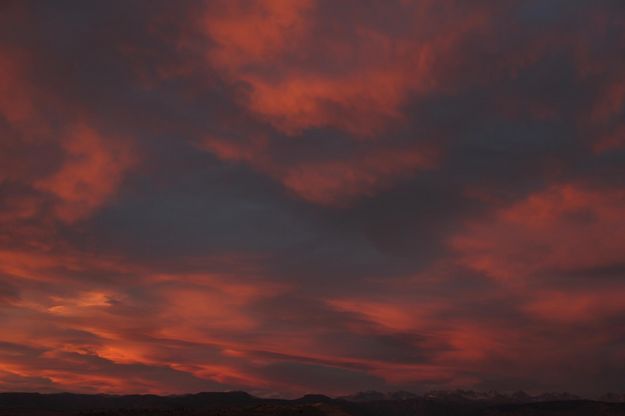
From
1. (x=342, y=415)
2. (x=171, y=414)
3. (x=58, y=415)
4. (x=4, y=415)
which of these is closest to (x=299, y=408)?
(x=342, y=415)

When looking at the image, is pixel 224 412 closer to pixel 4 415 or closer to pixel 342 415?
pixel 342 415

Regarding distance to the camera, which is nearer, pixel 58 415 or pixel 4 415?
pixel 4 415

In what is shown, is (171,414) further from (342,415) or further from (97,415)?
(342,415)

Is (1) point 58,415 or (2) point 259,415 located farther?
(1) point 58,415

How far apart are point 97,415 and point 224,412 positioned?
32.8m

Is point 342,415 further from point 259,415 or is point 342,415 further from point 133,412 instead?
point 133,412

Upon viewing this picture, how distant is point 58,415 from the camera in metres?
160

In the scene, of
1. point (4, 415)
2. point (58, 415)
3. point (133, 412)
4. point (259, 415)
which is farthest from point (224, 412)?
point (4, 415)

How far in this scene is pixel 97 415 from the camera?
13888 cm

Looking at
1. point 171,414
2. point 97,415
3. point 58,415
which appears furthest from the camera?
point 58,415

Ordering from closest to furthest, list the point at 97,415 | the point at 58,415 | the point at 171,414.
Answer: the point at 97,415
the point at 171,414
the point at 58,415

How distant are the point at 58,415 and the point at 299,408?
65.8 m

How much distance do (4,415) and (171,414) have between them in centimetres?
4351

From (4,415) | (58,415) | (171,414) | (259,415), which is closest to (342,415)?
(259,415)
